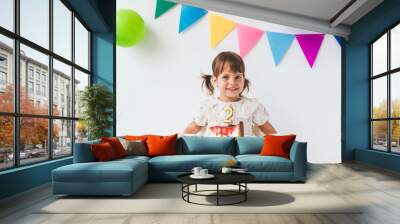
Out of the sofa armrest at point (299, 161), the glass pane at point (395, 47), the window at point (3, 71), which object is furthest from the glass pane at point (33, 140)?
the glass pane at point (395, 47)

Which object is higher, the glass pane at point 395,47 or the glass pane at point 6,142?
the glass pane at point 395,47

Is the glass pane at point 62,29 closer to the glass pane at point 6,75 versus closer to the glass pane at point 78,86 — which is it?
the glass pane at point 78,86

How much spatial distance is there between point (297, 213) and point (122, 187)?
1874 mm

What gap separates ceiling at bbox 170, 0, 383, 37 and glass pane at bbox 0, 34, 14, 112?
3.64 m

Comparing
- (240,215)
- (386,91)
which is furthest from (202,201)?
(386,91)

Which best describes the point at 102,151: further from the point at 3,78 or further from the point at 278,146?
the point at 278,146

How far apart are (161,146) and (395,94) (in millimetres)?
4370

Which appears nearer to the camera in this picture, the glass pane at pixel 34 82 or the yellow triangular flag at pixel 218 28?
the glass pane at pixel 34 82

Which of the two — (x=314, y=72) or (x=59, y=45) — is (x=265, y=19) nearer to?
(x=314, y=72)

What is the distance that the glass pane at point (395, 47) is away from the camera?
657cm

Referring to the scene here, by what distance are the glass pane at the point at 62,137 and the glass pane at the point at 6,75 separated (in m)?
1.23

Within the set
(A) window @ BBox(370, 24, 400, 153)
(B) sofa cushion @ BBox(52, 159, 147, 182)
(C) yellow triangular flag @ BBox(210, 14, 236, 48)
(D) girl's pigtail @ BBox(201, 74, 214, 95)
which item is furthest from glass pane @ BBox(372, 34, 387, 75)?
(B) sofa cushion @ BBox(52, 159, 147, 182)

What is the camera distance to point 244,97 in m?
7.36

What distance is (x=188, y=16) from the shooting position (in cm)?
737
